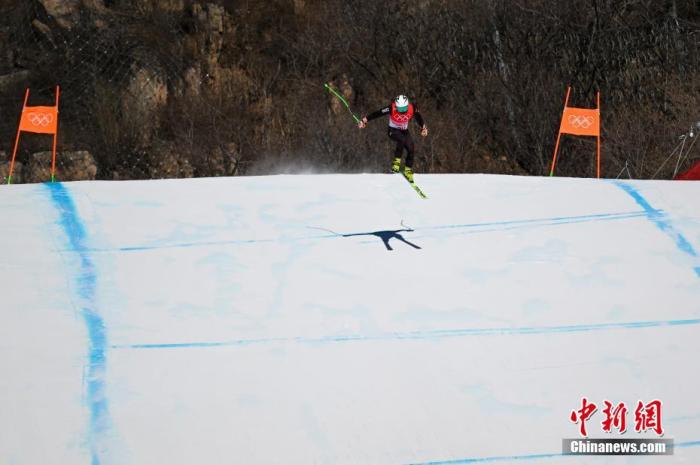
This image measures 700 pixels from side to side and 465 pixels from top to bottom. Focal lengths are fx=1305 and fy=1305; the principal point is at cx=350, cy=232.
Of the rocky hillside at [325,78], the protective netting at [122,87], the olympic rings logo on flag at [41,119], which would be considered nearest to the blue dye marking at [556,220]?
the olympic rings logo on flag at [41,119]

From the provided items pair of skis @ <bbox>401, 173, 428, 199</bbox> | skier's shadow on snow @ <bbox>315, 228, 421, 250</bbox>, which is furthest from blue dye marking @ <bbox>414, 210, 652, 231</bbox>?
pair of skis @ <bbox>401, 173, 428, 199</bbox>

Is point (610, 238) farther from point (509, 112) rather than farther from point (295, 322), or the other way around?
point (509, 112)

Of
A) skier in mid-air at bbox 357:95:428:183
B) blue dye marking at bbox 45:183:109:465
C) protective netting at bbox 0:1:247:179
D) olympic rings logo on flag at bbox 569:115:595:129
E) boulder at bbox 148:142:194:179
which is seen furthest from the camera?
protective netting at bbox 0:1:247:179

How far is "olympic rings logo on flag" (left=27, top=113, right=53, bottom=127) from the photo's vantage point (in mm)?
18766

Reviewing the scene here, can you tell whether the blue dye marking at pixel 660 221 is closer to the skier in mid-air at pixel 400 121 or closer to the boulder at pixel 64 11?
the skier in mid-air at pixel 400 121

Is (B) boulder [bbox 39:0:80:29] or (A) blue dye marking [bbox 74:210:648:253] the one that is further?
(B) boulder [bbox 39:0:80:29]

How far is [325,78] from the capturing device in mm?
32625

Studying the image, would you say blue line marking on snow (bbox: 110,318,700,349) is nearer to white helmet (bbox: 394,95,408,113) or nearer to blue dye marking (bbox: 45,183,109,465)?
blue dye marking (bbox: 45,183,109,465)

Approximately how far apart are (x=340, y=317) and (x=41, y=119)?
268 inches

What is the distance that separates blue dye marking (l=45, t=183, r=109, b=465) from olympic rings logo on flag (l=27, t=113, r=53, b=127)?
1370 millimetres

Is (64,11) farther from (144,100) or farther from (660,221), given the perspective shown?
(660,221)

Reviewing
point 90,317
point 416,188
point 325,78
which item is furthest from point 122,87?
point 90,317

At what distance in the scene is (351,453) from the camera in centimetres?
1180

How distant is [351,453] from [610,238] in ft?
19.5
